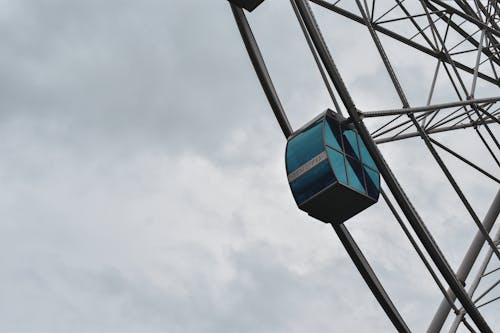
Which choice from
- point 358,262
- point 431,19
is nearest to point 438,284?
point 358,262

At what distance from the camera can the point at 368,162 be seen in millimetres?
20656

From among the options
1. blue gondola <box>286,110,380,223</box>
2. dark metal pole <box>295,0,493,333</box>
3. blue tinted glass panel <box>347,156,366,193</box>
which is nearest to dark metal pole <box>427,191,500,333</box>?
dark metal pole <box>295,0,493,333</box>

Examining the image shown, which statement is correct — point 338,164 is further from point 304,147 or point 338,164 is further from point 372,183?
point 372,183

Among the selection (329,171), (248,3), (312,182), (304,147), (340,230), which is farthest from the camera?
(340,230)

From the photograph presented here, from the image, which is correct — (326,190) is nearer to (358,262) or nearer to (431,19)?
(358,262)

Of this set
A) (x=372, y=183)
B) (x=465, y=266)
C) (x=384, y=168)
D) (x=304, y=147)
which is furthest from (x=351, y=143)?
(x=465, y=266)

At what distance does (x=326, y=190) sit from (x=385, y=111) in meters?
2.37

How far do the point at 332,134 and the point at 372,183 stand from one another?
183 cm

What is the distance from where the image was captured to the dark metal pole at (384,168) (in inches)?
675

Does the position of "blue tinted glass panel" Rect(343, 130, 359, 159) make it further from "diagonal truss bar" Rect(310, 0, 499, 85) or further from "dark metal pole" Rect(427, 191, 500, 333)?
"dark metal pole" Rect(427, 191, 500, 333)

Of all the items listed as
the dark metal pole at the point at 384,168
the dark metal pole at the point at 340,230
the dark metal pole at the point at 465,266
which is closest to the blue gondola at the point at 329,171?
the dark metal pole at the point at 340,230

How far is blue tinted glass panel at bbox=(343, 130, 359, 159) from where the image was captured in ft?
65.1

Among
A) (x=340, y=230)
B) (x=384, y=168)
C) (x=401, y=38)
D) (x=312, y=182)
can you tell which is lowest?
(x=384, y=168)

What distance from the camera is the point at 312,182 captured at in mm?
19047
